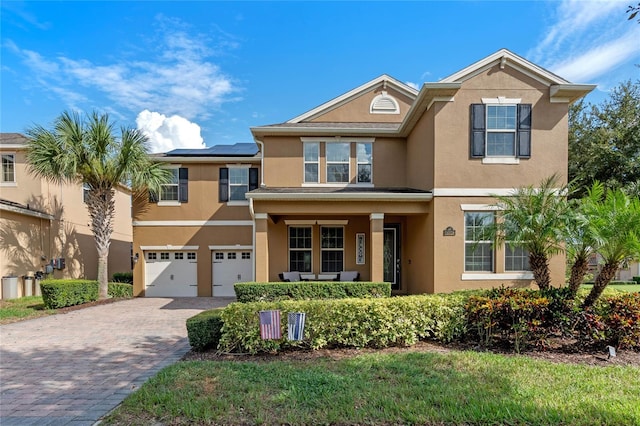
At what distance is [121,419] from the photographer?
375cm

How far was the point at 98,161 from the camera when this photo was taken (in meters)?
12.5

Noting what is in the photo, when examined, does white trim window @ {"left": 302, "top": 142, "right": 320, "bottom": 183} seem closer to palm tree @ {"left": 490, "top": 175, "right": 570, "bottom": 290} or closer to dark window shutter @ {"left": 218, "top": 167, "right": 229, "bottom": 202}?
dark window shutter @ {"left": 218, "top": 167, "right": 229, "bottom": 202}

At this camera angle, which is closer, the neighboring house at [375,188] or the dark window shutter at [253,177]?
the neighboring house at [375,188]

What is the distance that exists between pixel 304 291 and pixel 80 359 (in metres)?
5.61

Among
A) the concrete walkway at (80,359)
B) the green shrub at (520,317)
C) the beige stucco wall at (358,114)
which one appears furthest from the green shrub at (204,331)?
the beige stucco wall at (358,114)

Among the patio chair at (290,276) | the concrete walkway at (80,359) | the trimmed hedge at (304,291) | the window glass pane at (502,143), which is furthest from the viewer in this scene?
the patio chair at (290,276)

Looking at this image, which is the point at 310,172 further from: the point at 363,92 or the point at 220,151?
the point at 220,151

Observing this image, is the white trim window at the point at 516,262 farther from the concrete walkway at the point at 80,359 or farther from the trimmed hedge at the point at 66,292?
the trimmed hedge at the point at 66,292

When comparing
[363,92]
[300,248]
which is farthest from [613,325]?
[363,92]

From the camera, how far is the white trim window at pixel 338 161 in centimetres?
1295

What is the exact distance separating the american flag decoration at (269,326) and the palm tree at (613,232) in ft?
19.2

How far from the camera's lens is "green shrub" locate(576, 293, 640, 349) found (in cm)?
592

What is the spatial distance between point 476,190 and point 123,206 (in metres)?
20.2

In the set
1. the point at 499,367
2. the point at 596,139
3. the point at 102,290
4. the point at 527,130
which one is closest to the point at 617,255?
Result: the point at 499,367
